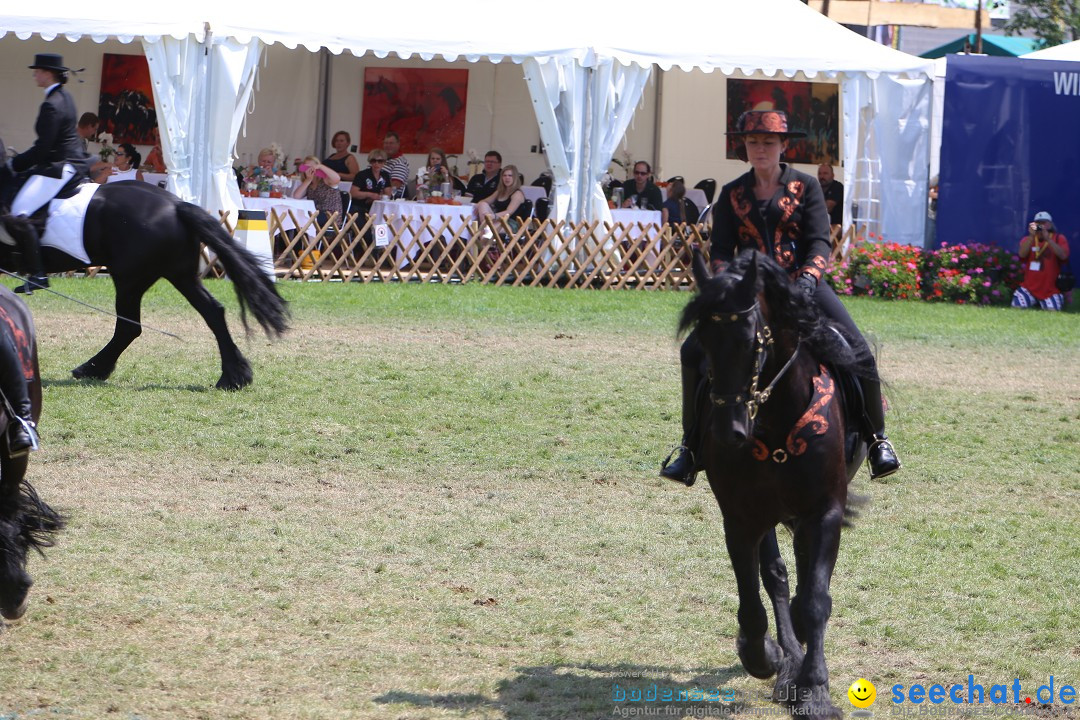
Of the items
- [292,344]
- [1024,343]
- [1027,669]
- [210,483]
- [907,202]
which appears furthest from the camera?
[907,202]

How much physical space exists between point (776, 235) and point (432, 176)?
14222 mm

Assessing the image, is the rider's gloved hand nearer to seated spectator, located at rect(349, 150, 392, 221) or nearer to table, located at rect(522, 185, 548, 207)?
seated spectator, located at rect(349, 150, 392, 221)

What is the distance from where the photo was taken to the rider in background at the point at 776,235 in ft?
16.9

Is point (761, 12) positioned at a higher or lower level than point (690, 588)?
higher

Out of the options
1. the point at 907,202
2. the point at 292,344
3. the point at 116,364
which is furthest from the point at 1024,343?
the point at 116,364

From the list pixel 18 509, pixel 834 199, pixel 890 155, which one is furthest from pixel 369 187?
pixel 18 509

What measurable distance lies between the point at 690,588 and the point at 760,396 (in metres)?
1.84

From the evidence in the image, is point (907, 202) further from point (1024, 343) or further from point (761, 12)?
point (1024, 343)

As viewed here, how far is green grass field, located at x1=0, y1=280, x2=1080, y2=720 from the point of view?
4789mm

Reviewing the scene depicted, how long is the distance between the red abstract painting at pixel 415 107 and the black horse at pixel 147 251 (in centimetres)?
1244

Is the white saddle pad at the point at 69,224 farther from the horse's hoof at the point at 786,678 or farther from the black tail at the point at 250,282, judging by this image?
the horse's hoof at the point at 786,678

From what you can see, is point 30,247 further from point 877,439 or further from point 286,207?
point 877,439

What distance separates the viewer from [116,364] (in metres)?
10.7

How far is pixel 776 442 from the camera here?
4570mm
